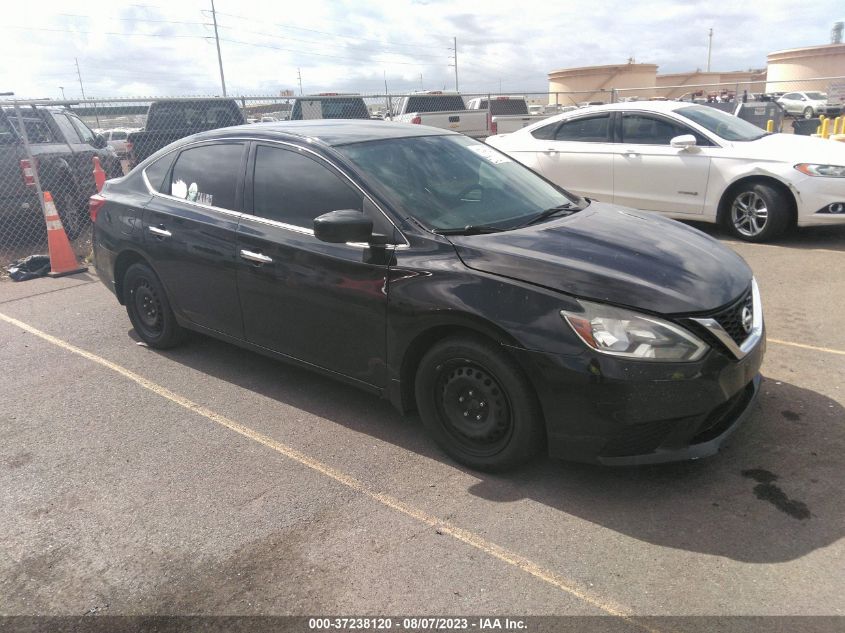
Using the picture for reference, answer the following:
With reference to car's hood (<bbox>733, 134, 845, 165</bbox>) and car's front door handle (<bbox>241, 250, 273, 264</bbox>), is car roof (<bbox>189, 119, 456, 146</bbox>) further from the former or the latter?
car's hood (<bbox>733, 134, 845, 165</bbox>)

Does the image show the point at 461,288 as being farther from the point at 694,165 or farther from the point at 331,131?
the point at 694,165

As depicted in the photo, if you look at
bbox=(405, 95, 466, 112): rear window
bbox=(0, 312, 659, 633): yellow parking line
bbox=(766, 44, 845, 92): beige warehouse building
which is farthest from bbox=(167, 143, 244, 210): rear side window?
bbox=(766, 44, 845, 92): beige warehouse building

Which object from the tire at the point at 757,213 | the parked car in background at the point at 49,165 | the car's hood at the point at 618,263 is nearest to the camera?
the car's hood at the point at 618,263

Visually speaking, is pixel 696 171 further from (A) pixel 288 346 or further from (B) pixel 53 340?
(B) pixel 53 340

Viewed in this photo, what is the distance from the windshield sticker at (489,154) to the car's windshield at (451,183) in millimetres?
11

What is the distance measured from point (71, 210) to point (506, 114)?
14.9m

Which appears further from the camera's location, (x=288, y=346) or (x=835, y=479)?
(x=288, y=346)

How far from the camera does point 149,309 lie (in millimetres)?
5219

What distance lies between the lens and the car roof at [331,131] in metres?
4.09

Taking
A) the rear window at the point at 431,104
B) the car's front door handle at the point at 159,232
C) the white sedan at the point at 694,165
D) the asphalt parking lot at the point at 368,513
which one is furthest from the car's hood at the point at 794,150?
the rear window at the point at 431,104

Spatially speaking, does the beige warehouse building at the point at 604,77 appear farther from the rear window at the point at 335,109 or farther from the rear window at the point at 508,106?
the rear window at the point at 335,109

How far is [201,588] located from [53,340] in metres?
3.88

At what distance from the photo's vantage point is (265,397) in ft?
14.5

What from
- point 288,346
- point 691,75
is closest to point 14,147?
point 288,346
